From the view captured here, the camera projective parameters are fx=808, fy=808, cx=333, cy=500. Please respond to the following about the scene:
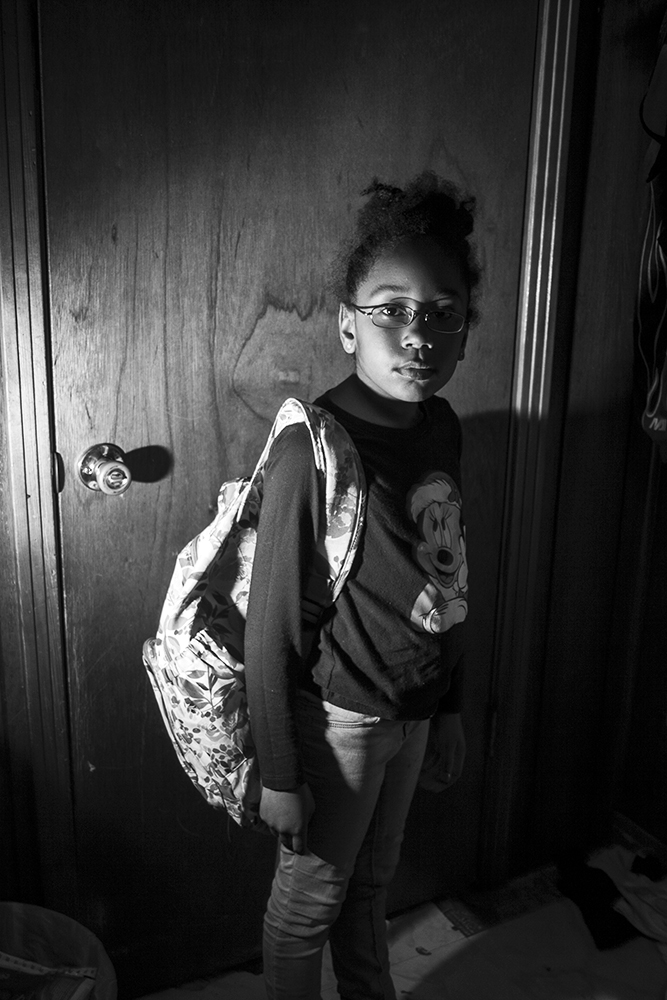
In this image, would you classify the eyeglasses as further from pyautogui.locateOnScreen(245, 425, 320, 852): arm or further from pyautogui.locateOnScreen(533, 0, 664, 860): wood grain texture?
pyautogui.locateOnScreen(533, 0, 664, 860): wood grain texture

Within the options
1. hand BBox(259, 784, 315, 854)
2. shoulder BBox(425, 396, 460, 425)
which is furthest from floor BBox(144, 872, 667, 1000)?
shoulder BBox(425, 396, 460, 425)

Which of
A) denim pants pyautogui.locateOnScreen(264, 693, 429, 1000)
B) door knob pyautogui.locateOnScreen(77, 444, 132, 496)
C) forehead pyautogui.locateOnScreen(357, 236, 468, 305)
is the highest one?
forehead pyautogui.locateOnScreen(357, 236, 468, 305)

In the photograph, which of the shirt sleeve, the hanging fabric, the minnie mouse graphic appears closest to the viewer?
the shirt sleeve

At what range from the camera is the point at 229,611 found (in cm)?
114

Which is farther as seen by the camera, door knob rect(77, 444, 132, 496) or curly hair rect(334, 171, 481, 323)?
door knob rect(77, 444, 132, 496)

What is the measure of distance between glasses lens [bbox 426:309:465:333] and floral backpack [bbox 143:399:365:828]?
0.20 metres

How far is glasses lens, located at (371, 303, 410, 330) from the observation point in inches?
43.0

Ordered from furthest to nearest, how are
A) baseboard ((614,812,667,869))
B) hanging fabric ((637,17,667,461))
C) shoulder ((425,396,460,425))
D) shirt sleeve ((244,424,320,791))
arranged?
baseboard ((614,812,667,869)), hanging fabric ((637,17,667,461)), shoulder ((425,396,460,425)), shirt sleeve ((244,424,320,791))

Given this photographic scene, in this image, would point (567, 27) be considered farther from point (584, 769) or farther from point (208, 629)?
point (584, 769)

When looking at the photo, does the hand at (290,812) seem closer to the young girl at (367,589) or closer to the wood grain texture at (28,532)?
the young girl at (367,589)

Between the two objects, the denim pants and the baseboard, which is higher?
the denim pants

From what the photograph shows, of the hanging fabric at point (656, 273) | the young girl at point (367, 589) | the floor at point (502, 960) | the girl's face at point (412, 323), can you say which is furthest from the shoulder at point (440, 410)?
the floor at point (502, 960)

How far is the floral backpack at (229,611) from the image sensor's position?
41.9 inches

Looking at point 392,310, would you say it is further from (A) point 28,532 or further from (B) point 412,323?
(A) point 28,532
